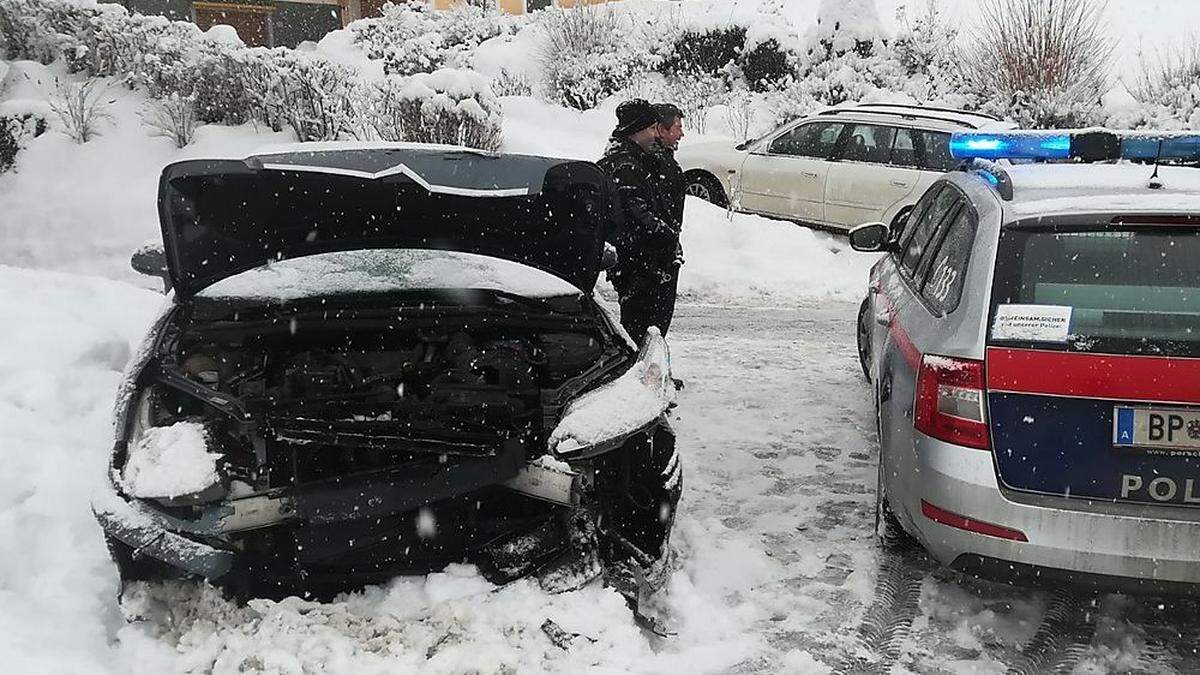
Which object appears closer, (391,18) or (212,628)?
(212,628)

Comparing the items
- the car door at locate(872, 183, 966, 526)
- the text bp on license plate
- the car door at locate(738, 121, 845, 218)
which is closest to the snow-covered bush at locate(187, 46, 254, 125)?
the car door at locate(738, 121, 845, 218)

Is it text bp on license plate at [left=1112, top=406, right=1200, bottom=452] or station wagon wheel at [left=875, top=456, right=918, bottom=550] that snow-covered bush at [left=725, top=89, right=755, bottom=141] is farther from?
text bp on license plate at [left=1112, top=406, right=1200, bottom=452]

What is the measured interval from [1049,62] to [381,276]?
46.3ft

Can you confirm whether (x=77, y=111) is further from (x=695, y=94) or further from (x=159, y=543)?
(x=695, y=94)

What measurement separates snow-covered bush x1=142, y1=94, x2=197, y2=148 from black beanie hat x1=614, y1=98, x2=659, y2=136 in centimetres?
793

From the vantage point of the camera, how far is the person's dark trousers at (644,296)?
5539 mm

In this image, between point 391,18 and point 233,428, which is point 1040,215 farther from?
point 391,18

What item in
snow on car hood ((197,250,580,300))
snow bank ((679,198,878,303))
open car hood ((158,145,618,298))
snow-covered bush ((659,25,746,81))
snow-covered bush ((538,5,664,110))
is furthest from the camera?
snow-covered bush ((659,25,746,81))

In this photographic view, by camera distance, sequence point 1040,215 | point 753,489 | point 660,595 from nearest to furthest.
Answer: point 1040,215 < point 660,595 < point 753,489

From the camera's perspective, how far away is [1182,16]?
2641cm

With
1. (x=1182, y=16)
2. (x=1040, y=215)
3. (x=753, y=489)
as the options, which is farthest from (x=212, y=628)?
(x=1182, y=16)

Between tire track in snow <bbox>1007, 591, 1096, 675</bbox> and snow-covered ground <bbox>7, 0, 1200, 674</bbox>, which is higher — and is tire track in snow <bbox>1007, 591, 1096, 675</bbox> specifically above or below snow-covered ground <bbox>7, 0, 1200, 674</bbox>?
below

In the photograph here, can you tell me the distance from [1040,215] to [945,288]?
0.44 meters

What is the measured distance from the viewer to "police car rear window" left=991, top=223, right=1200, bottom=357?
10.2ft
